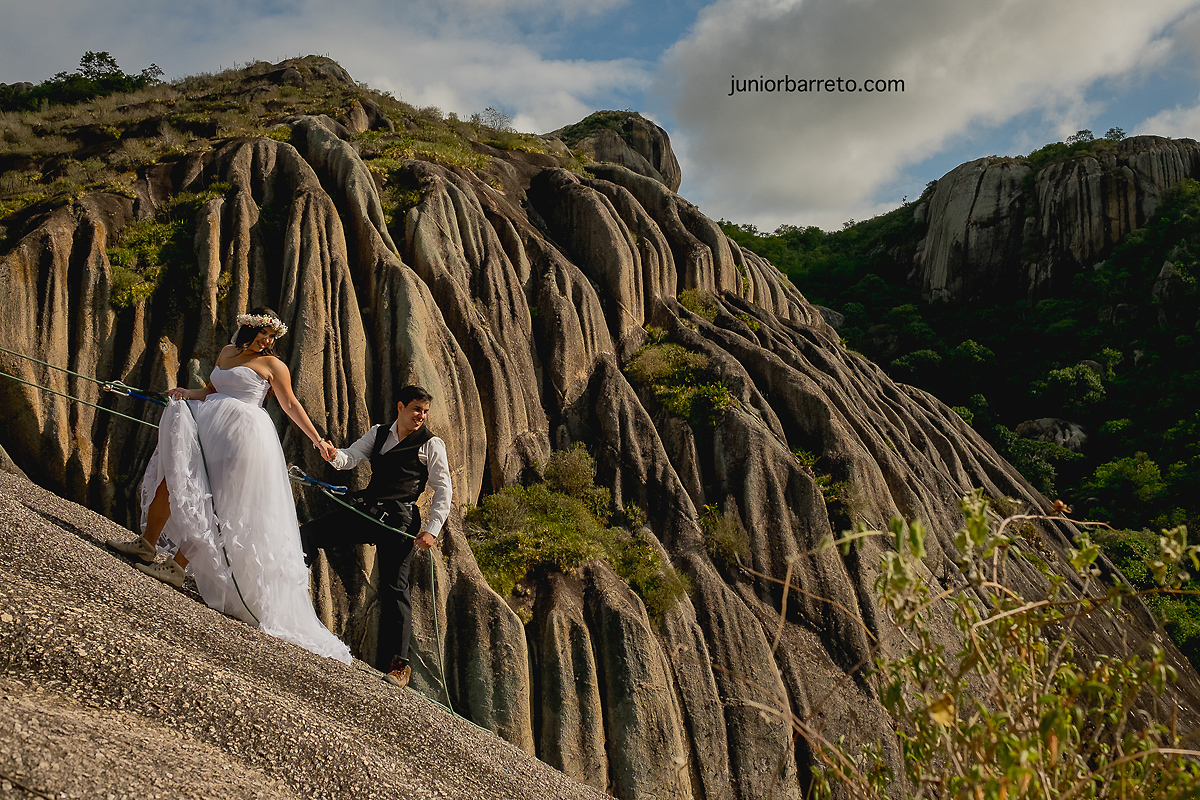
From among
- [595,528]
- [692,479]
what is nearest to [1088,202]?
[692,479]

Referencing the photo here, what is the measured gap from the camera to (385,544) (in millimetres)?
8406

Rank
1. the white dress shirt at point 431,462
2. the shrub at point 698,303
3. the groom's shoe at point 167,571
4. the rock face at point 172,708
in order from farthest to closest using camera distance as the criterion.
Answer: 1. the shrub at point 698,303
2. the white dress shirt at point 431,462
3. the groom's shoe at point 167,571
4. the rock face at point 172,708

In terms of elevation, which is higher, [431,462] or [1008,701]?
[431,462]

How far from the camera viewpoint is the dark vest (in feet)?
27.1

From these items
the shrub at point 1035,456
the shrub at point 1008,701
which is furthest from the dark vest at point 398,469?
the shrub at point 1035,456

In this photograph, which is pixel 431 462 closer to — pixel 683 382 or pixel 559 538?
pixel 559 538

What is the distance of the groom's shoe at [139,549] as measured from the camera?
20.9ft

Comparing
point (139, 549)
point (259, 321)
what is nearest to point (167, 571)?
point (139, 549)

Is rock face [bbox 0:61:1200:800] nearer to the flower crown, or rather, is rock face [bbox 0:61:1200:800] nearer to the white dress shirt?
the white dress shirt

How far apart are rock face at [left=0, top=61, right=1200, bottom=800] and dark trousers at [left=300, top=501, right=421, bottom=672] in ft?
6.59

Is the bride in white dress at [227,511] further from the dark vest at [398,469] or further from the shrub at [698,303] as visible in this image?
the shrub at [698,303]

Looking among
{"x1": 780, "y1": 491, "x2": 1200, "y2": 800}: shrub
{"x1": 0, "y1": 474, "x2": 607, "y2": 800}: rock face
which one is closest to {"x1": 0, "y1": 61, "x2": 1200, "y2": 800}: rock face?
{"x1": 0, "y1": 474, "x2": 607, "y2": 800}: rock face

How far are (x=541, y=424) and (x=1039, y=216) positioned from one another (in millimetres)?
47329

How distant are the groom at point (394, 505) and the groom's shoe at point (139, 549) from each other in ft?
6.13
